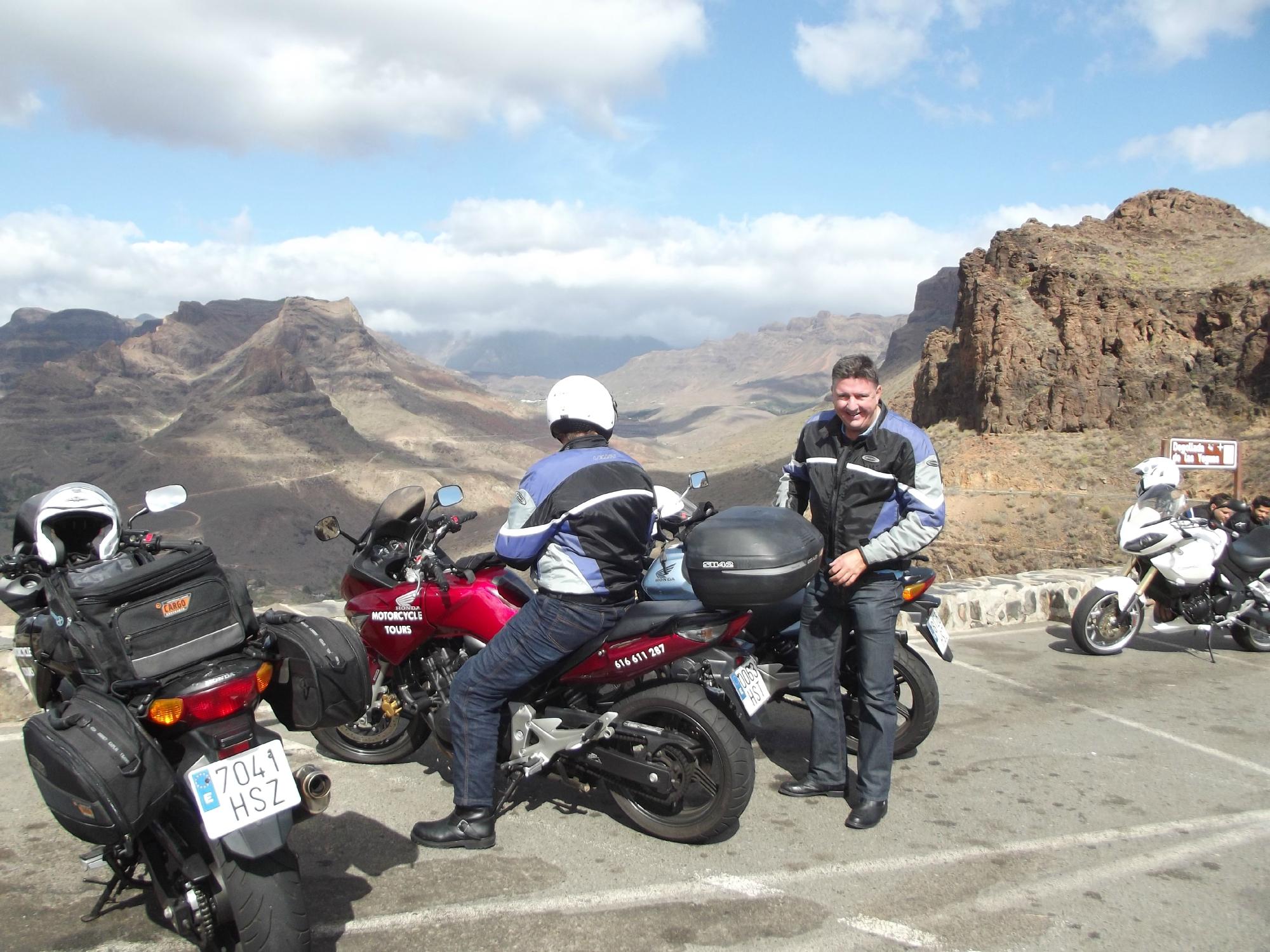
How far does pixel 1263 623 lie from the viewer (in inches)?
306

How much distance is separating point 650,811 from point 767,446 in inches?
4426

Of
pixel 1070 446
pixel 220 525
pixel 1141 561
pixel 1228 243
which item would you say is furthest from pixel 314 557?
pixel 1141 561

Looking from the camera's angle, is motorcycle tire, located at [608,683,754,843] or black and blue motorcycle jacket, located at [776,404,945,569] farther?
black and blue motorcycle jacket, located at [776,404,945,569]

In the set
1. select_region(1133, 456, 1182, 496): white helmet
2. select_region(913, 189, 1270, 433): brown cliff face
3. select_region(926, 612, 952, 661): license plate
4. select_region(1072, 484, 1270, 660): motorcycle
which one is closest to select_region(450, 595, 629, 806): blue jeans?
select_region(926, 612, 952, 661): license plate

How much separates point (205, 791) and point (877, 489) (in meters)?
2.79

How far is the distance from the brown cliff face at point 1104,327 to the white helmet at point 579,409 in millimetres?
41999

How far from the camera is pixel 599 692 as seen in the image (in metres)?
4.20

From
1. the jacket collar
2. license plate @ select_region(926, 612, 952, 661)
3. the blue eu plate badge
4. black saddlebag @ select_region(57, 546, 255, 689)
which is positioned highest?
the jacket collar

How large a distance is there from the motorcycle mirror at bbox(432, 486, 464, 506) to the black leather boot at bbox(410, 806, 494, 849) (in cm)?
139

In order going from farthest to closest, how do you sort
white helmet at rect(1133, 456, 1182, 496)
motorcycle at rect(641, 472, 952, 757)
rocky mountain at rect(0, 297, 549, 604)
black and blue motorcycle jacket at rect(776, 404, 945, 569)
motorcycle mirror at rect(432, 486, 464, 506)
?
rocky mountain at rect(0, 297, 549, 604) → white helmet at rect(1133, 456, 1182, 496) → motorcycle at rect(641, 472, 952, 757) → motorcycle mirror at rect(432, 486, 464, 506) → black and blue motorcycle jacket at rect(776, 404, 945, 569)

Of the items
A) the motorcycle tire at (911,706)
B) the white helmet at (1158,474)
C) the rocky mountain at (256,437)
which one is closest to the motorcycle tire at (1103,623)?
the white helmet at (1158,474)

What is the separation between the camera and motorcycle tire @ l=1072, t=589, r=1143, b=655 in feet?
25.0

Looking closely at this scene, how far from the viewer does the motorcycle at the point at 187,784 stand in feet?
9.14

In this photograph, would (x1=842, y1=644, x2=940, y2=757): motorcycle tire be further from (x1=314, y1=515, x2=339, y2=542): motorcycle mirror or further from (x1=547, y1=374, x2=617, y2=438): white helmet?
(x1=314, y1=515, x2=339, y2=542): motorcycle mirror
